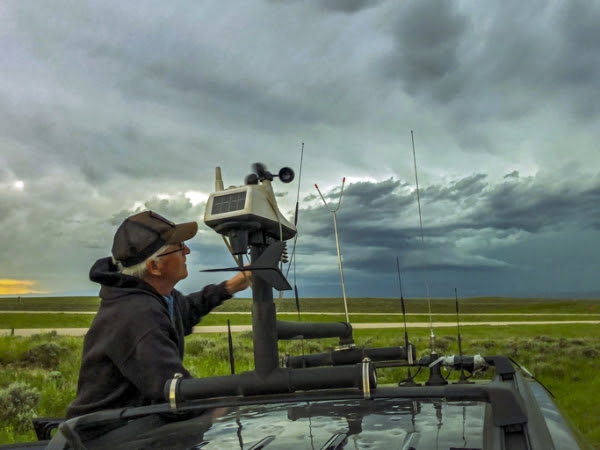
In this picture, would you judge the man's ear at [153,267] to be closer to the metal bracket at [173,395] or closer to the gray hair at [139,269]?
the gray hair at [139,269]

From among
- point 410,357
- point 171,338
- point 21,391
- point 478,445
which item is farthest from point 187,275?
point 21,391

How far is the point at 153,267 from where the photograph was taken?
4051mm

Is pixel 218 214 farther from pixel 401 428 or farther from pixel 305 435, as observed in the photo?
pixel 401 428

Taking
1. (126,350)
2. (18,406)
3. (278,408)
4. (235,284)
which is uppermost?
(235,284)

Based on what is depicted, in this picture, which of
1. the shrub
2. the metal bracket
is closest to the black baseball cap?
the metal bracket

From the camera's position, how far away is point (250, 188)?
2428 millimetres

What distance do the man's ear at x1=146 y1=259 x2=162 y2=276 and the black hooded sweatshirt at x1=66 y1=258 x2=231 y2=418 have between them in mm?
154

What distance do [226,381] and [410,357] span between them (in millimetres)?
2196

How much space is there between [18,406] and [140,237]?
8.02 m

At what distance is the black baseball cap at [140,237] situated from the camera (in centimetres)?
399

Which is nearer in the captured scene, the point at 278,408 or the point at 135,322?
the point at 278,408

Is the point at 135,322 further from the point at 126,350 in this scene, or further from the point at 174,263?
the point at 174,263

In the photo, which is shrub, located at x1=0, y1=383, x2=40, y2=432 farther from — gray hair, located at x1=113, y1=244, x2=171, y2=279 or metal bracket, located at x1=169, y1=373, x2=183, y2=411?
metal bracket, located at x1=169, y1=373, x2=183, y2=411

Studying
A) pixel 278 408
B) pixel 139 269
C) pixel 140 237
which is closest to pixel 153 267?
pixel 139 269
